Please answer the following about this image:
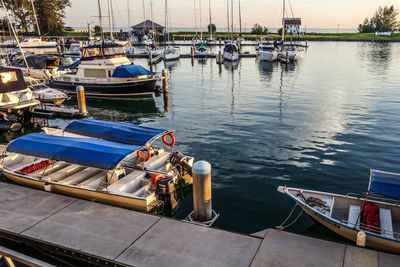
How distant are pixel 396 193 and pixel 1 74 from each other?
2715cm

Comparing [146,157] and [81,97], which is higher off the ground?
[81,97]

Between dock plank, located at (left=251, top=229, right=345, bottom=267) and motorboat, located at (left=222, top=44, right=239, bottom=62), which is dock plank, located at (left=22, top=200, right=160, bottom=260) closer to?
dock plank, located at (left=251, top=229, right=345, bottom=267)

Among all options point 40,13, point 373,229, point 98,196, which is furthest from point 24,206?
point 40,13

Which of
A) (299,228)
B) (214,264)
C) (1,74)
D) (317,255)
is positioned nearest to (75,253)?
(214,264)

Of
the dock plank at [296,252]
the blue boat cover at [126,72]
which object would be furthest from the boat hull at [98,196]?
the blue boat cover at [126,72]

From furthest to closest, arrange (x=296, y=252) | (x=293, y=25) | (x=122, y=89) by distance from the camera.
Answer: (x=293, y=25) < (x=122, y=89) < (x=296, y=252)

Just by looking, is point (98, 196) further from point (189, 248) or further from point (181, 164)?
point (189, 248)

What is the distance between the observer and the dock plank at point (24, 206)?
1100 centimetres

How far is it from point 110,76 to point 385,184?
31.3 meters

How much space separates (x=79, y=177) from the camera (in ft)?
47.8

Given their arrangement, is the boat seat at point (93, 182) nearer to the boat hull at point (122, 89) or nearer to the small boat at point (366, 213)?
the small boat at point (366, 213)

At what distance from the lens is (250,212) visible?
13797 mm

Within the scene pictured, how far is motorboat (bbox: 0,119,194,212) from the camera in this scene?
1284 cm

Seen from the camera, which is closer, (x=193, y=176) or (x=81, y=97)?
(x=193, y=176)
